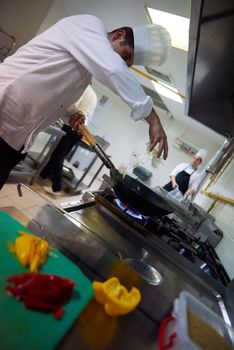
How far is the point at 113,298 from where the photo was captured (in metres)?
0.48

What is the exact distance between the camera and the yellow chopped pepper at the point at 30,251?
1.52 ft

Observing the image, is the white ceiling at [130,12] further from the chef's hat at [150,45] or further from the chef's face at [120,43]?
the chef's face at [120,43]

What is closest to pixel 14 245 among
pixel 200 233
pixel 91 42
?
pixel 91 42

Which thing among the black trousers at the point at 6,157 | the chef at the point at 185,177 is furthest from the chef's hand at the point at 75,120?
the chef at the point at 185,177

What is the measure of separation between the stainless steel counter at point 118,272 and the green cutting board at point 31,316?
31mm

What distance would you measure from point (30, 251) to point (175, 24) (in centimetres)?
242

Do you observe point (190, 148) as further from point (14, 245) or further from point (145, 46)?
point (14, 245)

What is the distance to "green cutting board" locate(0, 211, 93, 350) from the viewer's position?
0.35m

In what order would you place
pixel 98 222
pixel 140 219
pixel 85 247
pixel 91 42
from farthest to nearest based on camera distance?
pixel 140 219
pixel 98 222
pixel 91 42
pixel 85 247

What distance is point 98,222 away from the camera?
0.88 m

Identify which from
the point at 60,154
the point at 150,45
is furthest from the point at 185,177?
the point at 150,45

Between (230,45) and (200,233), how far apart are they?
1223 millimetres

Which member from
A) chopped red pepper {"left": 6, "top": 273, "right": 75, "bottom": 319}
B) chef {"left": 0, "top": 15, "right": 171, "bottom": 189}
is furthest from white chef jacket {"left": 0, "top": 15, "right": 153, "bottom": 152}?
chopped red pepper {"left": 6, "top": 273, "right": 75, "bottom": 319}

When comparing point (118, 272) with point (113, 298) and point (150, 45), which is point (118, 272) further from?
point (150, 45)
